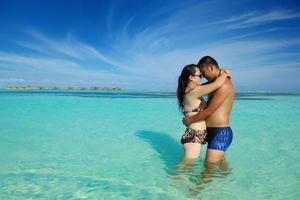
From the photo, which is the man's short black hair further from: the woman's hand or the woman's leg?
the woman's leg

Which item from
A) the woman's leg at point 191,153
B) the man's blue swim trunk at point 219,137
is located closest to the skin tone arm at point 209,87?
the man's blue swim trunk at point 219,137

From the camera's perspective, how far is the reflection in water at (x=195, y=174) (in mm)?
3918

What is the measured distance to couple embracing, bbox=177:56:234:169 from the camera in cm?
373

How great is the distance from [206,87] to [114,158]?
290cm

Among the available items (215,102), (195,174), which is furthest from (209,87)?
(195,174)

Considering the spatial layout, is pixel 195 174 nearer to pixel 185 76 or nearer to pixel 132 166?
pixel 132 166

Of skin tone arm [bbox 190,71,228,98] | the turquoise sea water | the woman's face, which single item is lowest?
the turquoise sea water

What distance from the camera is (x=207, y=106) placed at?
384cm

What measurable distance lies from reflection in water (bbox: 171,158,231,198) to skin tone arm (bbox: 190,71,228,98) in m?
1.08

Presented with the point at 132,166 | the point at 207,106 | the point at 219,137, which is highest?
the point at 207,106

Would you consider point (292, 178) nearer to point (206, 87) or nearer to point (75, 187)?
point (206, 87)

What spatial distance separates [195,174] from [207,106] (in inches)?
45.8

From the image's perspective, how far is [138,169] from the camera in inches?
195

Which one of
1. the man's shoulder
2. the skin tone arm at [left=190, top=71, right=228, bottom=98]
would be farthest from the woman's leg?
the man's shoulder
